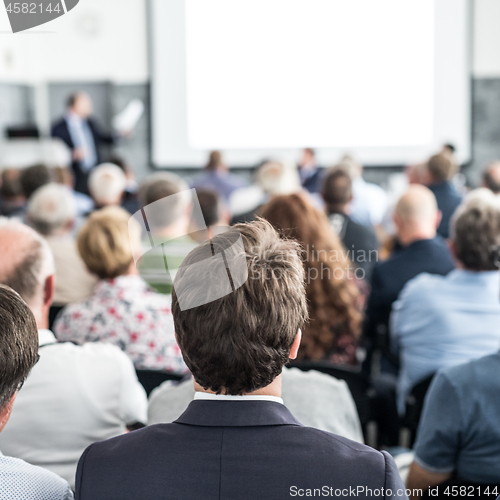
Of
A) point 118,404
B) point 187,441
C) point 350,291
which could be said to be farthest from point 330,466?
point 350,291

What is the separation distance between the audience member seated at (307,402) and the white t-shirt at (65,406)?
11 centimetres

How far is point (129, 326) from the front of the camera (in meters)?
2.05

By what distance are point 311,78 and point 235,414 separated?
5.74 m

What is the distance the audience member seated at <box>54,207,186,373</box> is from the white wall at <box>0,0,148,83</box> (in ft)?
21.7

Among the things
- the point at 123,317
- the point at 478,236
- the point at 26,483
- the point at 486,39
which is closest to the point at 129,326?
the point at 123,317

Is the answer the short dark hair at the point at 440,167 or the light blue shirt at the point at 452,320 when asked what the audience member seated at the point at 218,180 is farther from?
the light blue shirt at the point at 452,320

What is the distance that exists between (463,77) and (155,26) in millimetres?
3956

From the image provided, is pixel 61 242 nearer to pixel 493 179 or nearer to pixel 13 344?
pixel 13 344

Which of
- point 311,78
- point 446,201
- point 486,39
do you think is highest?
point 486,39

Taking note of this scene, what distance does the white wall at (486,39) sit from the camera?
699 cm

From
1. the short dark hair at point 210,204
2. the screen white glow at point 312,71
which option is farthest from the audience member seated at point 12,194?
the screen white glow at point 312,71

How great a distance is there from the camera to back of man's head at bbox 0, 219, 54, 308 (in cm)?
150
